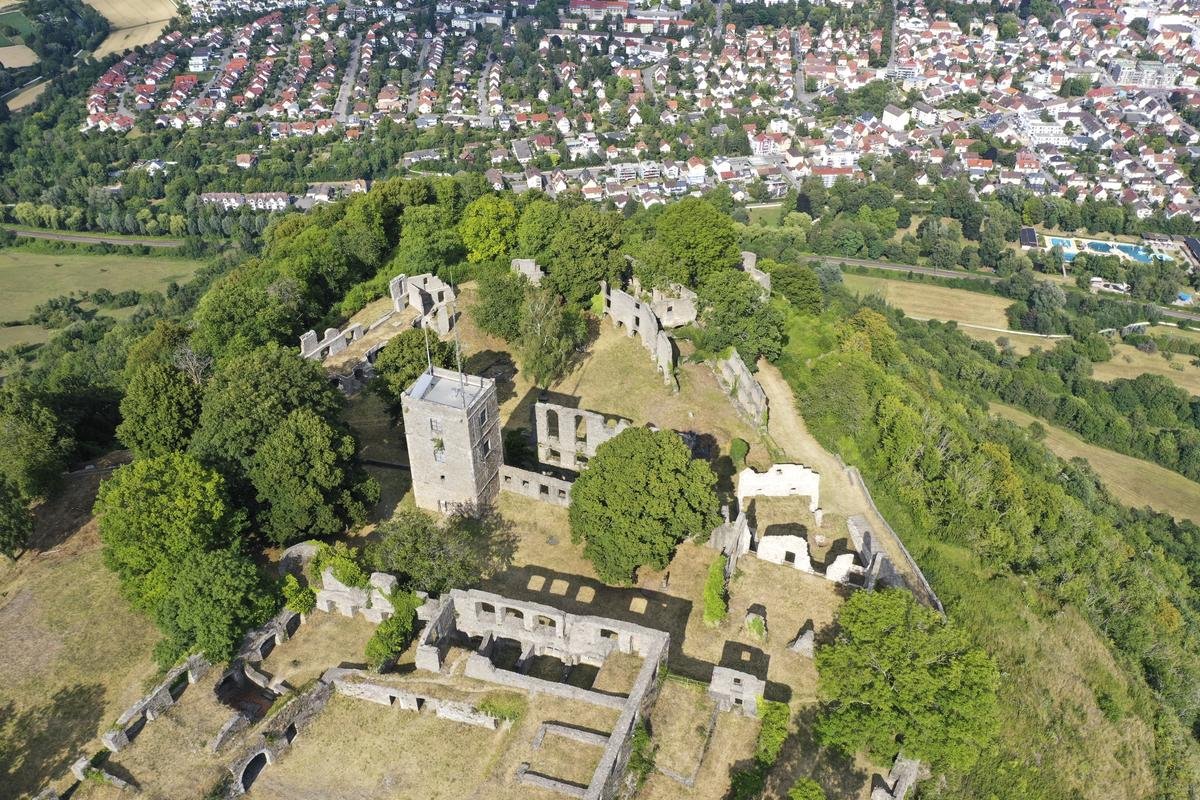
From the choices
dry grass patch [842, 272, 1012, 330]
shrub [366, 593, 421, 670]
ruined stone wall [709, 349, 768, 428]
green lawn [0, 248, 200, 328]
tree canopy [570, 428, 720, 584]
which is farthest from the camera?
green lawn [0, 248, 200, 328]

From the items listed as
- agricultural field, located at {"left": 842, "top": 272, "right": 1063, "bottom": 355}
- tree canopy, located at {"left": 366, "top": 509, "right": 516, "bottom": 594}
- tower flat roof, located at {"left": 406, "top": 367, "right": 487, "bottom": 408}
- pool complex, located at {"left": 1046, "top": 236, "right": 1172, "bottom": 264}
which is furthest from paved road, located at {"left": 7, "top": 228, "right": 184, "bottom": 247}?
pool complex, located at {"left": 1046, "top": 236, "right": 1172, "bottom": 264}

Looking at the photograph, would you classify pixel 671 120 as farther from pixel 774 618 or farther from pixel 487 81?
pixel 774 618

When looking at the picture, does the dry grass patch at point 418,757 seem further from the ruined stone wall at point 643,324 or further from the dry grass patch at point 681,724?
the ruined stone wall at point 643,324

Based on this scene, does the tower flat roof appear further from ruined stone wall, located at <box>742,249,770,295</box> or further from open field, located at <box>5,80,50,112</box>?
open field, located at <box>5,80,50,112</box>

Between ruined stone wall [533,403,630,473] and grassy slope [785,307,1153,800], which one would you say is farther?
ruined stone wall [533,403,630,473]

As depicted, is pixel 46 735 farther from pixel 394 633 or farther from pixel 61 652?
pixel 394 633

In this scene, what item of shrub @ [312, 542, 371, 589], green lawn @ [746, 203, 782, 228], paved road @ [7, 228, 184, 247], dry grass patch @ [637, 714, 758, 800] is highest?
shrub @ [312, 542, 371, 589]

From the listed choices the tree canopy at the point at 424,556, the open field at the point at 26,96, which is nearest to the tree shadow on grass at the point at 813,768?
the tree canopy at the point at 424,556

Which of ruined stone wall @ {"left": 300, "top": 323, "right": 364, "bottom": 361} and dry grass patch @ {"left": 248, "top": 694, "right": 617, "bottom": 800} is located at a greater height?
ruined stone wall @ {"left": 300, "top": 323, "right": 364, "bottom": 361}

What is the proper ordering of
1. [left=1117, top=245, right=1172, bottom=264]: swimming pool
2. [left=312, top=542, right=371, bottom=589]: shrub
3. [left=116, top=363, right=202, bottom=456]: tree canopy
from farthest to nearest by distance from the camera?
1. [left=1117, top=245, right=1172, bottom=264]: swimming pool
2. [left=116, top=363, right=202, bottom=456]: tree canopy
3. [left=312, top=542, right=371, bottom=589]: shrub
